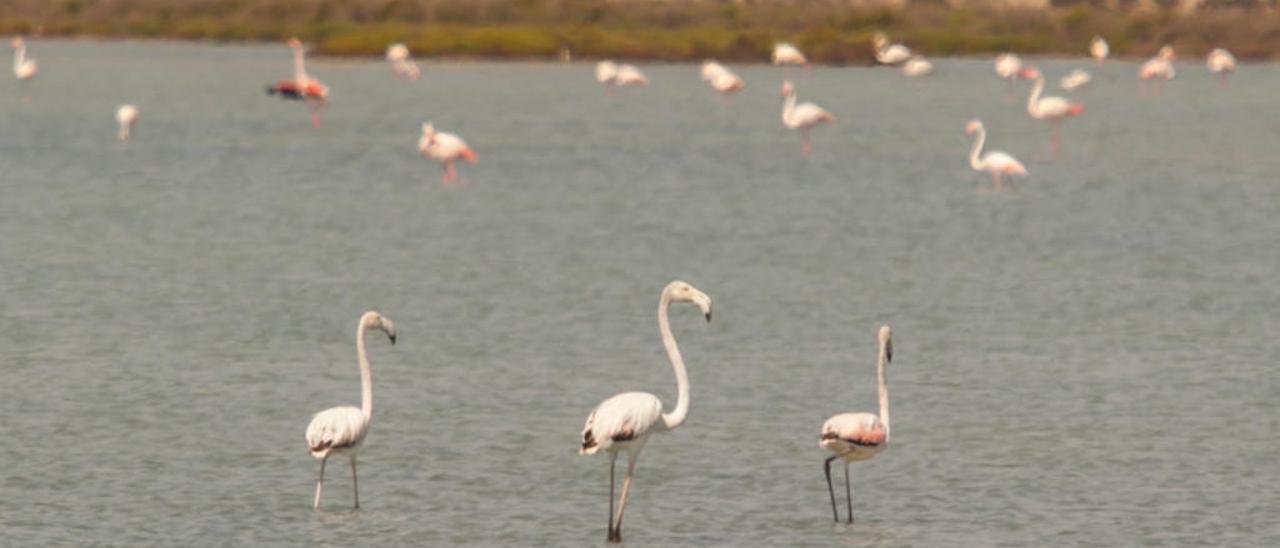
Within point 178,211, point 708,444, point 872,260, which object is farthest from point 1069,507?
point 178,211

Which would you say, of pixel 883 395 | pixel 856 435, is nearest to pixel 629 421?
pixel 856 435

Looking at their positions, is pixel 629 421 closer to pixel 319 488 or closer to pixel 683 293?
pixel 683 293

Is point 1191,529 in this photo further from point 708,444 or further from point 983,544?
point 708,444

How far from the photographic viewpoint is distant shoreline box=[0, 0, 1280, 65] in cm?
9369

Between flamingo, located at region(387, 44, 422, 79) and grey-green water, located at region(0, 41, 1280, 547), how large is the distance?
26937 millimetres

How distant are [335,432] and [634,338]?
30.5ft

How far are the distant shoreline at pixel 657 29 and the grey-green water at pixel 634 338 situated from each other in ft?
128

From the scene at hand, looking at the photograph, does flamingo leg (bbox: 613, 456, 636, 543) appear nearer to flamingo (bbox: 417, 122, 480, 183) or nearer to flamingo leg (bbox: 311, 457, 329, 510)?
flamingo leg (bbox: 311, 457, 329, 510)

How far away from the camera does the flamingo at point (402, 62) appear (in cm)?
8162

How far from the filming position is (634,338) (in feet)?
80.8

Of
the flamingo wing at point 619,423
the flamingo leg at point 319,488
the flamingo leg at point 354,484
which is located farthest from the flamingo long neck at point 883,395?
the flamingo leg at point 319,488

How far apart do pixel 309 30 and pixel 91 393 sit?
80.8 meters

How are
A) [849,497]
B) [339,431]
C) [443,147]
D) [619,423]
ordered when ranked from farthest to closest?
[443,147] → [849,497] → [339,431] → [619,423]

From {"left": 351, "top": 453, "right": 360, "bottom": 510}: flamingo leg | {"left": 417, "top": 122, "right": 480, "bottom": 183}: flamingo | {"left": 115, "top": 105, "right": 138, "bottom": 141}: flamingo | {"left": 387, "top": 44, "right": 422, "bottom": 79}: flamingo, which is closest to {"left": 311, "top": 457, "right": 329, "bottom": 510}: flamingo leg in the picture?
{"left": 351, "top": 453, "right": 360, "bottom": 510}: flamingo leg
